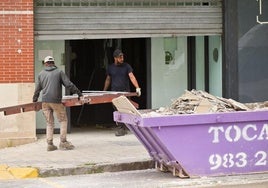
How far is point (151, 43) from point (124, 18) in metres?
1.41

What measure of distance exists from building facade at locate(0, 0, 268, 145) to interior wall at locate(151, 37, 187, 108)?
26 mm

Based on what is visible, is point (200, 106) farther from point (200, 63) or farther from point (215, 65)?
point (200, 63)

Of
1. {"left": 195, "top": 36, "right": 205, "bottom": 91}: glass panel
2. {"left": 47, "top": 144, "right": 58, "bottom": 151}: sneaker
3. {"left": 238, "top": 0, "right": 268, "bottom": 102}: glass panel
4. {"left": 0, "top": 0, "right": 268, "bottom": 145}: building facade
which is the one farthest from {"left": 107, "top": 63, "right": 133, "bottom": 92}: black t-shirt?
{"left": 238, "top": 0, "right": 268, "bottom": 102}: glass panel

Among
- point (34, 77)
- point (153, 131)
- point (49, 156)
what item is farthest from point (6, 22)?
point (153, 131)

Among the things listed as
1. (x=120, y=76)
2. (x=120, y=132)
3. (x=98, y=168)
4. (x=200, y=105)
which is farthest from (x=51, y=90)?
(x=200, y=105)

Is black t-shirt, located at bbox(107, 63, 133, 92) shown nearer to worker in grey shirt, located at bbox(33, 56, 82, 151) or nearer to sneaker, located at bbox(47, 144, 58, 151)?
worker in grey shirt, located at bbox(33, 56, 82, 151)

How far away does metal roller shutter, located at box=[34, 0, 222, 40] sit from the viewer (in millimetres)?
13398

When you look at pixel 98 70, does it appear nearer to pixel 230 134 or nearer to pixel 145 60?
pixel 145 60

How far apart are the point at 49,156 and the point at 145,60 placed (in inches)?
203

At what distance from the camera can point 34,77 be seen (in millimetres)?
13039

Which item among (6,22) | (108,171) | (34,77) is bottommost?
(108,171)

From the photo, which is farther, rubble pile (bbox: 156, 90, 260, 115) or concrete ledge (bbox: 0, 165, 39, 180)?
concrete ledge (bbox: 0, 165, 39, 180)

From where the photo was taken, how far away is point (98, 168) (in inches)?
407

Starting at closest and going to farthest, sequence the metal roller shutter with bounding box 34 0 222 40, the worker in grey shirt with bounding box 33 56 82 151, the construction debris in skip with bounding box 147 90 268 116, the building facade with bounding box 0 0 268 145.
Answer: the construction debris in skip with bounding box 147 90 268 116 < the worker in grey shirt with bounding box 33 56 82 151 < the building facade with bounding box 0 0 268 145 < the metal roller shutter with bounding box 34 0 222 40
